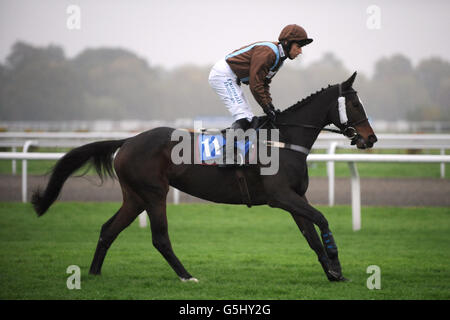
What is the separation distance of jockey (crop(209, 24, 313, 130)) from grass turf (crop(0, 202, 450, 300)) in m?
1.35

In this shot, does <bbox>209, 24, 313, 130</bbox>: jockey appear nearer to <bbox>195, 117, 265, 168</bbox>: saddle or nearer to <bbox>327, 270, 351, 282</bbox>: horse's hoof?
<bbox>195, 117, 265, 168</bbox>: saddle

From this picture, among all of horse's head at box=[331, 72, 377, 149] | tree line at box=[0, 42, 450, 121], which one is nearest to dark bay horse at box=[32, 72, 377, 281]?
horse's head at box=[331, 72, 377, 149]

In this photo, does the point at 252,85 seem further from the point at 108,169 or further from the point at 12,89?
the point at 12,89

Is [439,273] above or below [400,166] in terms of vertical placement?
below

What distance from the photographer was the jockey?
450 cm

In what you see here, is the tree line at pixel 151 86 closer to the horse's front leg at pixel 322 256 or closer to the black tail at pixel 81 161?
the black tail at pixel 81 161

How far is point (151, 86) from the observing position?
52.6 meters

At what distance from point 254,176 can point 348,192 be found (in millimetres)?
5147

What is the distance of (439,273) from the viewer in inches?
190

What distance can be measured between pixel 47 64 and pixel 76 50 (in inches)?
114

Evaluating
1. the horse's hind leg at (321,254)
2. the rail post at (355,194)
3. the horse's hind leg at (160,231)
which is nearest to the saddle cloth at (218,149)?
the horse's hind leg at (160,231)

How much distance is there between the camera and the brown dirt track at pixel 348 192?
27.1ft

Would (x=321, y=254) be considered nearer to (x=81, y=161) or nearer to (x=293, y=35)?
(x=293, y=35)

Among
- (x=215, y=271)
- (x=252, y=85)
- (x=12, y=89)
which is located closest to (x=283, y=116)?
(x=252, y=85)
